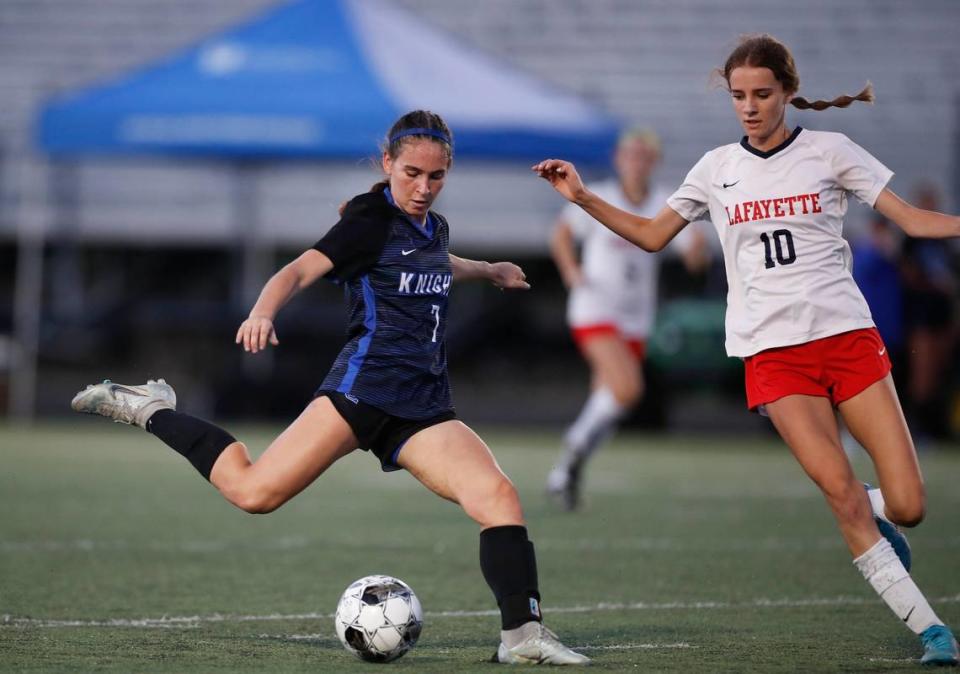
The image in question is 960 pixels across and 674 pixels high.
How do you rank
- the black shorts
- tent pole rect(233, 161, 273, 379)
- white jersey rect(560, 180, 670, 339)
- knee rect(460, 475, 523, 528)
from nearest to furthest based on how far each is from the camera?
knee rect(460, 475, 523, 528) → the black shorts → white jersey rect(560, 180, 670, 339) → tent pole rect(233, 161, 273, 379)

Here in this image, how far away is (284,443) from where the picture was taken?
535 cm

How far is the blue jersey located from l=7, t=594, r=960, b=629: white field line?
1133 mm

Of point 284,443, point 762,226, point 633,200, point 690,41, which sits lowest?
point 284,443

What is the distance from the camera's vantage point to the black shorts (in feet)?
17.2

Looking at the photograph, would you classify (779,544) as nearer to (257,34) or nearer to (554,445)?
(554,445)

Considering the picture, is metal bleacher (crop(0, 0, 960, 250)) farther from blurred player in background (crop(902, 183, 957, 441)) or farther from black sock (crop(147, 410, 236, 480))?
black sock (crop(147, 410, 236, 480))

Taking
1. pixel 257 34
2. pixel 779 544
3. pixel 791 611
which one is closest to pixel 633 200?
pixel 779 544

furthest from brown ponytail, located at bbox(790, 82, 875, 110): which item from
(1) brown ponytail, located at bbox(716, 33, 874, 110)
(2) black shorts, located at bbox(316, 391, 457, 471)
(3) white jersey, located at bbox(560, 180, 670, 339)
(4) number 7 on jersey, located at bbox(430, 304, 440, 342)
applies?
(3) white jersey, located at bbox(560, 180, 670, 339)

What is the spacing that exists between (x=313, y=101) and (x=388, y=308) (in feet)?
36.2

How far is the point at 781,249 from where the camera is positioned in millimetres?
5359

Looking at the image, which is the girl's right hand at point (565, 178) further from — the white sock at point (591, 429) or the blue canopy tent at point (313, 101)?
the blue canopy tent at point (313, 101)

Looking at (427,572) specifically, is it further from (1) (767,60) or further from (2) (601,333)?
(2) (601,333)

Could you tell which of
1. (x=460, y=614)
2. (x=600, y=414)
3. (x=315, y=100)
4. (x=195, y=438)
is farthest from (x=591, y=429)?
(x=315, y=100)

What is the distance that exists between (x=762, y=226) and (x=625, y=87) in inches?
752
